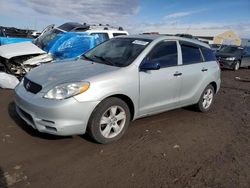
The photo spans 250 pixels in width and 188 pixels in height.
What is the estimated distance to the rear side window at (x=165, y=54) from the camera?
5.26 m

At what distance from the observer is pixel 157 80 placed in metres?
5.14

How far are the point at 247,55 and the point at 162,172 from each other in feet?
60.5

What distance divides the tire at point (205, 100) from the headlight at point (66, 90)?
3.33m

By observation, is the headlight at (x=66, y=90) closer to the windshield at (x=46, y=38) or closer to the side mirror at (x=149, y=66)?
the side mirror at (x=149, y=66)

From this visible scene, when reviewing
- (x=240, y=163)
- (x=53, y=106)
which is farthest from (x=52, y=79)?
(x=240, y=163)

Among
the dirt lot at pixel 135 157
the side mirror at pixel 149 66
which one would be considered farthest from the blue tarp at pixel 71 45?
the side mirror at pixel 149 66

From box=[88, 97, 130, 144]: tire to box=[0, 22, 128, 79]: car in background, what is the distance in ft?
14.9

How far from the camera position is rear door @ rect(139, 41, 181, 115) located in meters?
4.98

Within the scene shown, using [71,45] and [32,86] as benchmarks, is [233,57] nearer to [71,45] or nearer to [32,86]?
[71,45]

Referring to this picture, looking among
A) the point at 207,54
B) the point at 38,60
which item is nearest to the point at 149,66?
the point at 207,54

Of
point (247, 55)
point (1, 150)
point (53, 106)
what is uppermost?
point (53, 106)

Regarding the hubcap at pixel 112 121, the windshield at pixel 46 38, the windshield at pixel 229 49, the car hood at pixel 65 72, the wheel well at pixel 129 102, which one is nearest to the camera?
the car hood at pixel 65 72

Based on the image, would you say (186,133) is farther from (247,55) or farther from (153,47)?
(247,55)

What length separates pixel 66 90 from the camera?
4133mm
